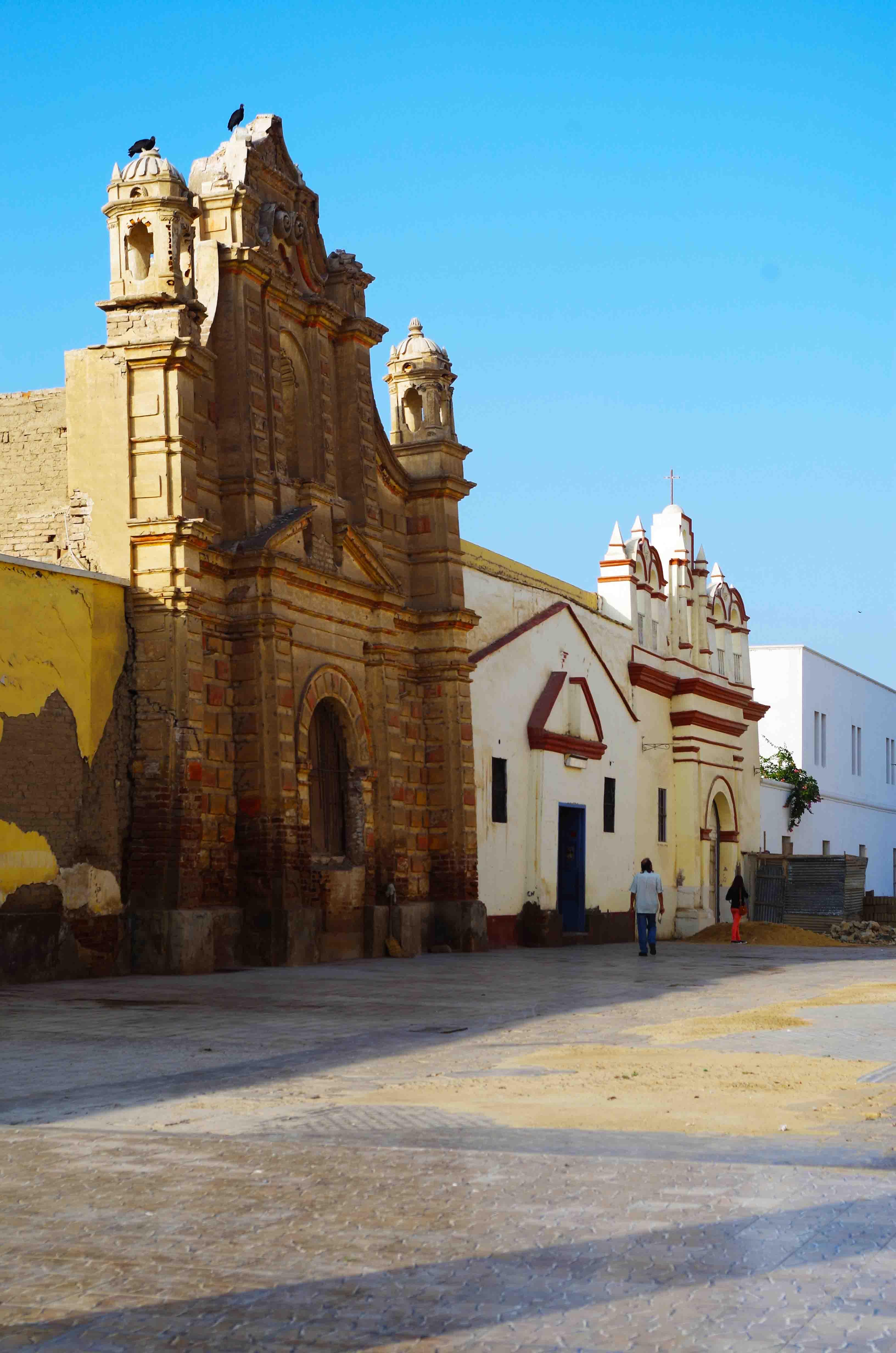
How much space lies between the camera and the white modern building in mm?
45719

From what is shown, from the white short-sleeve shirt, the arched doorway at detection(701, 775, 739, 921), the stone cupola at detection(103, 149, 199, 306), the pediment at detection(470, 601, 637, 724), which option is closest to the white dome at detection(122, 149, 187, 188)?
the stone cupola at detection(103, 149, 199, 306)

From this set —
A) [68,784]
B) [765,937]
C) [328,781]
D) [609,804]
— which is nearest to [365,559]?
[328,781]

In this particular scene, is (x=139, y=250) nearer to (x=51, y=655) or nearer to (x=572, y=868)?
(x=51, y=655)

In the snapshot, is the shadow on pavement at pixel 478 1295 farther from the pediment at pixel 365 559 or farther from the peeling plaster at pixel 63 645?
the pediment at pixel 365 559

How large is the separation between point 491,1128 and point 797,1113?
1646 mm

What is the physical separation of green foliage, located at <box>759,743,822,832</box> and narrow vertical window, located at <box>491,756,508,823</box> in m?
17.6

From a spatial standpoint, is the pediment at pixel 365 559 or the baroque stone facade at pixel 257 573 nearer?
the baroque stone facade at pixel 257 573

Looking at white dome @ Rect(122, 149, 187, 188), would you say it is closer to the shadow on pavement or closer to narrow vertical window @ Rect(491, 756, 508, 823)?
narrow vertical window @ Rect(491, 756, 508, 823)

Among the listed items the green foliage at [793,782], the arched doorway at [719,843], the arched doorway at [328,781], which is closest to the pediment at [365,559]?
the arched doorway at [328,781]

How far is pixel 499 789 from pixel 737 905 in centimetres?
674

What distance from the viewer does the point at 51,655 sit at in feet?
55.7

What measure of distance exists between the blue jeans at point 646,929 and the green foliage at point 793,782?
1800 cm

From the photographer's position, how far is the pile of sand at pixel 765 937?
31297 millimetres

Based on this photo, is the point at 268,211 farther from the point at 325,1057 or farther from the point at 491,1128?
the point at 491,1128
